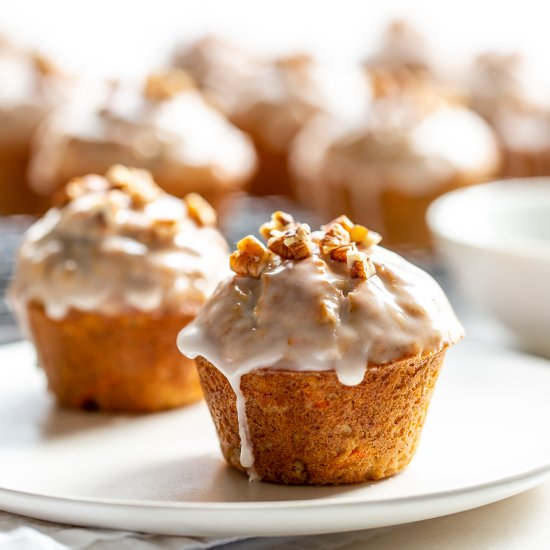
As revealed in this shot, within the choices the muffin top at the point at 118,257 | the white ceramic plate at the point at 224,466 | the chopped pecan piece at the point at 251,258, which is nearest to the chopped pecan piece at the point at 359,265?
the chopped pecan piece at the point at 251,258

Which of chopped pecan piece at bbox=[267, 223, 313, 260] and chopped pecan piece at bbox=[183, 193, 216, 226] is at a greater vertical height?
chopped pecan piece at bbox=[267, 223, 313, 260]

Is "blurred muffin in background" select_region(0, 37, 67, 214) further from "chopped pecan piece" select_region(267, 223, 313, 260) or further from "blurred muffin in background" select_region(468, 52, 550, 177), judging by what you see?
"chopped pecan piece" select_region(267, 223, 313, 260)

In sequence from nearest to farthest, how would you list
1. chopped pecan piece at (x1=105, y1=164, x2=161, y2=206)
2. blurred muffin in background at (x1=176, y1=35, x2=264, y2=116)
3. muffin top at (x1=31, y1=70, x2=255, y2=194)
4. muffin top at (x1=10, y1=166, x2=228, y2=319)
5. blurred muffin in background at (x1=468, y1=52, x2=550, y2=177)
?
muffin top at (x1=10, y1=166, x2=228, y2=319) → chopped pecan piece at (x1=105, y1=164, x2=161, y2=206) → muffin top at (x1=31, y1=70, x2=255, y2=194) → blurred muffin in background at (x1=468, y1=52, x2=550, y2=177) → blurred muffin in background at (x1=176, y1=35, x2=264, y2=116)

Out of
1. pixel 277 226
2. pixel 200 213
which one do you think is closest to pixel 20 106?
pixel 200 213

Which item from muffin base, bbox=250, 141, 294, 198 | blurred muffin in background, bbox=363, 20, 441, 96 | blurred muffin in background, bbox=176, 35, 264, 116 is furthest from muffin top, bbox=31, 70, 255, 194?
blurred muffin in background, bbox=363, 20, 441, 96

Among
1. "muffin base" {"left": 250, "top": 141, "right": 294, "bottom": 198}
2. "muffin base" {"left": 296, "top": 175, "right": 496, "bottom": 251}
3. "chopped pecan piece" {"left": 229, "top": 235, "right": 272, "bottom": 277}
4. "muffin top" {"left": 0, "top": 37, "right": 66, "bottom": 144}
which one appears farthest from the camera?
"muffin base" {"left": 250, "top": 141, "right": 294, "bottom": 198}

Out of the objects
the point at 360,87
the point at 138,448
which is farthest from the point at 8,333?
the point at 360,87

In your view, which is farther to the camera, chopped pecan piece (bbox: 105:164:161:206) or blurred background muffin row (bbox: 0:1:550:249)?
blurred background muffin row (bbox: 0:1:550:249)
